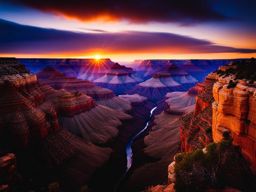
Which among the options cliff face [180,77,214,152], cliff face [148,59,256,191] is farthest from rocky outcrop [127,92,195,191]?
cliff face [148,59,256,191]

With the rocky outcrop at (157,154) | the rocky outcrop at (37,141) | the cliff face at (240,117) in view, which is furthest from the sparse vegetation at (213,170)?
the rocky outcrop at (37,141)

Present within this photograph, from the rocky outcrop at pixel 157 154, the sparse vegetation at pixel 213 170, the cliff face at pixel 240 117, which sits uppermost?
the cliff face at pixel 240 117

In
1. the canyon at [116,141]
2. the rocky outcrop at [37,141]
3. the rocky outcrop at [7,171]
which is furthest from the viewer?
the rocky outcrop at [37,141]

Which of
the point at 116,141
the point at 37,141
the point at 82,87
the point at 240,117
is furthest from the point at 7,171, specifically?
the point at 82,87

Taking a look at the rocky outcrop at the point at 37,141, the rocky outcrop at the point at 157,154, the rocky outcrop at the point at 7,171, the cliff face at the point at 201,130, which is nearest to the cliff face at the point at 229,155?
the cliff face at the point at 201,130

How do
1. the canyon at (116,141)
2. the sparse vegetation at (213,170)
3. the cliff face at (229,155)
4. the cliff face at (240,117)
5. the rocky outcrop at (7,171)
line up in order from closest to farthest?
the sparse vegetation at (213,170) → the cliff face at (229,155) → the cliff face at (240,117) → the canyon at (116,141) → the rocky outcrop at (7,171)

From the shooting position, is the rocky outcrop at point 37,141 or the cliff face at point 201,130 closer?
the cliff face at point 201,130

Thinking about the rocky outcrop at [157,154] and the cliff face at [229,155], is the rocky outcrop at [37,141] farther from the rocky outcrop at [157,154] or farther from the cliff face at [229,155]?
the cliff face at [229,155]

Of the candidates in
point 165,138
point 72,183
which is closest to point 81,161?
point 72,183

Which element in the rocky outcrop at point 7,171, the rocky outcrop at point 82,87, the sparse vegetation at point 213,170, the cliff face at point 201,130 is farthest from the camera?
the rocky outcrop at point 82,87

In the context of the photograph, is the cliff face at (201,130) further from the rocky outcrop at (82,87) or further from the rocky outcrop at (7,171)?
the rocky outcrop at (82,87)

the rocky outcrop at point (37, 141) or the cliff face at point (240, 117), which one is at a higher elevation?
the cliff face at point (240, 117)

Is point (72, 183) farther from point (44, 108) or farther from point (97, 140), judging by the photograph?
point (97, 140)

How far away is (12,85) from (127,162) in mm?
30648
